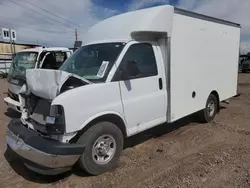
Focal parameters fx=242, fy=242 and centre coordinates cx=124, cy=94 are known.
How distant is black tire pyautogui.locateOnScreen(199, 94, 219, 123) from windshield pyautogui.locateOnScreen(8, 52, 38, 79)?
5.41 metres

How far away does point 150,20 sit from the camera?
14.8 ft

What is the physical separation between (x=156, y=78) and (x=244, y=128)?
297cm

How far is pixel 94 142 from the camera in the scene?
369 cm

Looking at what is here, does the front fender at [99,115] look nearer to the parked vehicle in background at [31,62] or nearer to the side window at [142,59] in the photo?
the side window at [142,59]

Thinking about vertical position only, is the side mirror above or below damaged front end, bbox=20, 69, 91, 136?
above

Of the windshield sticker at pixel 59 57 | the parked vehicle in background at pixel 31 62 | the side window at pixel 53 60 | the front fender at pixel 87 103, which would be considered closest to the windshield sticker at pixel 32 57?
the parked vehicle in background at pixel 31 62

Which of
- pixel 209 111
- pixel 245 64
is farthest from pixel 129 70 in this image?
pixel 245 64

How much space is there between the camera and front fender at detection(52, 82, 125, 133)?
3.37 meters

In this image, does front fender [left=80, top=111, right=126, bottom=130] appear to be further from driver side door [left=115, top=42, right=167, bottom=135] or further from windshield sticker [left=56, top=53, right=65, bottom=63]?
windshield sticker [left=56, top=53, right=65, bottom=63]

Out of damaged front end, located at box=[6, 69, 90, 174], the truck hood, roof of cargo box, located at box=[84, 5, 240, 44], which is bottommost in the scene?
damaged front end, located at box=[6, 69, 90, 174]

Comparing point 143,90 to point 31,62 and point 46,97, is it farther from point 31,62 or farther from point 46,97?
point 31,62

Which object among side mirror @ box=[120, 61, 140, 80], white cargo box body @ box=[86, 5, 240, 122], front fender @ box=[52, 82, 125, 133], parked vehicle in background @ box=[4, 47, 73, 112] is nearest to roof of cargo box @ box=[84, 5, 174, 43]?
white cargo box body @ box=[86, 5, 240, 122]

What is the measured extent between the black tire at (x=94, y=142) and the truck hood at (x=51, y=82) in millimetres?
722

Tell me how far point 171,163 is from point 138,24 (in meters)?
2.59
